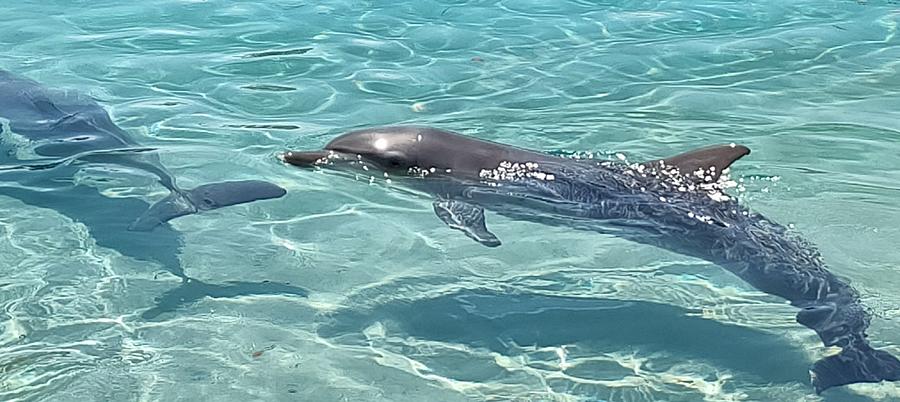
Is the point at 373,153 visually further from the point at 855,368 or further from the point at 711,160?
the point at 855,368

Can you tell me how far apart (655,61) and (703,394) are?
307 inches

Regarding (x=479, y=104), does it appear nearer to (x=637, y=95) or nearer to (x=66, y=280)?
(x=637, y=95)

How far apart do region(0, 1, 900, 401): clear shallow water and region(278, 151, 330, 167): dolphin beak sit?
0.50 metres

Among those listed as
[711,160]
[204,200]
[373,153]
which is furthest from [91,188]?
[711,160]

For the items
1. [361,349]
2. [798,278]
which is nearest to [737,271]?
[798,278]

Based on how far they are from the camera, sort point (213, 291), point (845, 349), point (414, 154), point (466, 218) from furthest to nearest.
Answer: point (414, 154) < point (466, 218) < point (213, 291) < point (845, 349)

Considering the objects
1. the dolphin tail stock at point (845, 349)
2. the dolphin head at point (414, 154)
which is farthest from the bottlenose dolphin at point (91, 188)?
the dolphin tail stock at point (845, 349)

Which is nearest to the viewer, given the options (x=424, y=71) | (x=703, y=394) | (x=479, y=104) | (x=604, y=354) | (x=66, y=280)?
(x=703, y=394)

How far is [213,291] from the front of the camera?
6301 millimetres

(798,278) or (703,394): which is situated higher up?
(798,278)

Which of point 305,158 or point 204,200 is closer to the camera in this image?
point 305,158

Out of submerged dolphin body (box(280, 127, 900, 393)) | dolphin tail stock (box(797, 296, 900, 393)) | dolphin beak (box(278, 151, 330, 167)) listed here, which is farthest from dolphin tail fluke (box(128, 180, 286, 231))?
dolphin tail stock (box(797, 296, 900, 393))

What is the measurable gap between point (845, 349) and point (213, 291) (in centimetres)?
354

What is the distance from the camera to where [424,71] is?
12016mm
